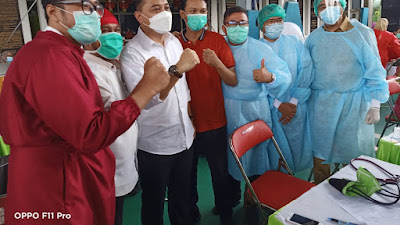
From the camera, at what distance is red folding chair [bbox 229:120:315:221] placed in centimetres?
180

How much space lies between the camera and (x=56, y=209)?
1.10 meters

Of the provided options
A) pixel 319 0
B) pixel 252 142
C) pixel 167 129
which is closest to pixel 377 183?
pixel 252 142

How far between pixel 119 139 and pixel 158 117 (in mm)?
323

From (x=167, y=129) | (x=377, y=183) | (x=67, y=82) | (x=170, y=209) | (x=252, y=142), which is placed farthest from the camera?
(x=170, y=209)

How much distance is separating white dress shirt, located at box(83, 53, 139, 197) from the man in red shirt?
0.61m

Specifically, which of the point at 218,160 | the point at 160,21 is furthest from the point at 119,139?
the point at 218,160

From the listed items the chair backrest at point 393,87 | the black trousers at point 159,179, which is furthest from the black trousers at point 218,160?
the chair backrest at point 393,87

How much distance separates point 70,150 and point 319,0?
197 centimetres

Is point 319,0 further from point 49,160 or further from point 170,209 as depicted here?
point 49,160

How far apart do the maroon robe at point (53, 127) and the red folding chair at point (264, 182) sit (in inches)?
36.9

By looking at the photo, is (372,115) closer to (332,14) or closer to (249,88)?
(332,14)

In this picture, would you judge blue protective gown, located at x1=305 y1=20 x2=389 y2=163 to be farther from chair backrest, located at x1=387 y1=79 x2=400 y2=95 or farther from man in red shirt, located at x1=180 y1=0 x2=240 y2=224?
chair backrest, located at x1=387 y1=79 x2=400 y2=95

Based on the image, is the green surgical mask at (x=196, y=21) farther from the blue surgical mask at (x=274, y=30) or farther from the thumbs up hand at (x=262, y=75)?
the blue surgical mask at (x=274, y=30)

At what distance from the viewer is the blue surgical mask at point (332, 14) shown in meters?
2.14
